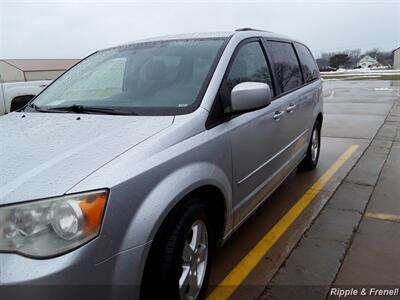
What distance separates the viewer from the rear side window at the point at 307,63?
508 centimetres

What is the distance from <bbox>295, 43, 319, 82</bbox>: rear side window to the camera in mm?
5078

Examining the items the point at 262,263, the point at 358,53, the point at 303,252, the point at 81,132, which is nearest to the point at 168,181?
the point at 81,132

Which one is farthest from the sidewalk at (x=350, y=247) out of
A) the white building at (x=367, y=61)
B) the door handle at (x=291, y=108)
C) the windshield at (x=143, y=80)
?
the white building at (x=367, y=61)

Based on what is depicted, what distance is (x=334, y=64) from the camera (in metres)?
86.8

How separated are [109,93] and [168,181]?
1217 mm

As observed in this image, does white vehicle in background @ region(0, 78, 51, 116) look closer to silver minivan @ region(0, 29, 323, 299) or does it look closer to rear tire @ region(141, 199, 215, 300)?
silver minivan @ region(0, 29, 323, 299)

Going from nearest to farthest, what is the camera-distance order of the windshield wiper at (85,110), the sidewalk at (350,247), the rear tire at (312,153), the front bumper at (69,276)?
the front bumper at (69,276)
the windshield wiper at (85,110)
the sidewalk at (350,247)
the rear tire at (312,153)

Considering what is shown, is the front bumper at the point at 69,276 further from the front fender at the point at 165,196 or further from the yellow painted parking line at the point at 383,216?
the yellow painted parking line at the point at 383,216

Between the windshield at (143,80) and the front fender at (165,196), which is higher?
the windshield at (143,80)

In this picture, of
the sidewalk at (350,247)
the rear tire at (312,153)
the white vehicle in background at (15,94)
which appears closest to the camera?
the sidewalk at (350,247)

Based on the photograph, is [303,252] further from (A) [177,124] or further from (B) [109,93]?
(B) [109,93]

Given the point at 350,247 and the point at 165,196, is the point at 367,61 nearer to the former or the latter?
the point at 350,247

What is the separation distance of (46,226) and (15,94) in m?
7.05

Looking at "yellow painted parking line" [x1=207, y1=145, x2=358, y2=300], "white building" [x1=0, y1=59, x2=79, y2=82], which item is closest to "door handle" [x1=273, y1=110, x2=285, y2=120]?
"yellow painted parking line" [x1=207, y1=145, x2=358, y2=300]
